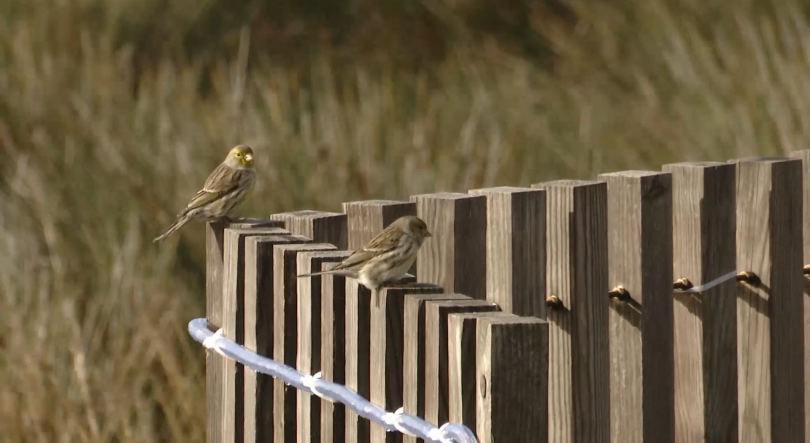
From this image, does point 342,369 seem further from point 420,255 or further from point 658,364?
point 658,364

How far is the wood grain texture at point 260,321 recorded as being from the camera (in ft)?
11.3

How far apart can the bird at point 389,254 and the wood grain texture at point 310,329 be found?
0.09 feet

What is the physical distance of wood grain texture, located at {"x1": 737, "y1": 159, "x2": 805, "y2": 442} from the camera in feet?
13.1

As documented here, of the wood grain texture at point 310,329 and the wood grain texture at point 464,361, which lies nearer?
the wood grain texture at point 464,361

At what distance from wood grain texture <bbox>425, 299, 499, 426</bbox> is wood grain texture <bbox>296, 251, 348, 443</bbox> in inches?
20.7

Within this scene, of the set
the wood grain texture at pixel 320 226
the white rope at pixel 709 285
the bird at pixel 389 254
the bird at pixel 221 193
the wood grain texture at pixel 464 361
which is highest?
the bird at pixel 221 193

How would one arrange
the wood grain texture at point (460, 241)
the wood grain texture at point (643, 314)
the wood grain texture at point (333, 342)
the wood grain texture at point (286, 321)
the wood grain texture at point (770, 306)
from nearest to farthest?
the wood grain texture at point (333, 342)
the wood grain texture at point (286, 321)
the wood grain texture at point (460, 241)
the wood grain texture at point (643, 314)
the wood grain texture at point (770, 306)

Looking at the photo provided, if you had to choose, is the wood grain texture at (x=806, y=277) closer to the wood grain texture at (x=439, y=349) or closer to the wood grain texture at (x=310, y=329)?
the wood grain texture at (x=310, y=329)

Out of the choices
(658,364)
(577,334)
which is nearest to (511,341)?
(577,334)

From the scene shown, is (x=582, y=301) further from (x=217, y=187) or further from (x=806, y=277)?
(x=217, y=187)

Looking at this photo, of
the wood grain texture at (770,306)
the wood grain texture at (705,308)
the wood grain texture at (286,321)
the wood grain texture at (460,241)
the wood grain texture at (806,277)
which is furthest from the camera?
the wood grain texture at (806,277)

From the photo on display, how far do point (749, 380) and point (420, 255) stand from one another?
1126 millimetres

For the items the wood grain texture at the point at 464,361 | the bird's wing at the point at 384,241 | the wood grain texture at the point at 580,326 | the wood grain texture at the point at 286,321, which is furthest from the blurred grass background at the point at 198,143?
the wood grain texture at the point at 464,361

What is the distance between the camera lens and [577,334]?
356 cm
